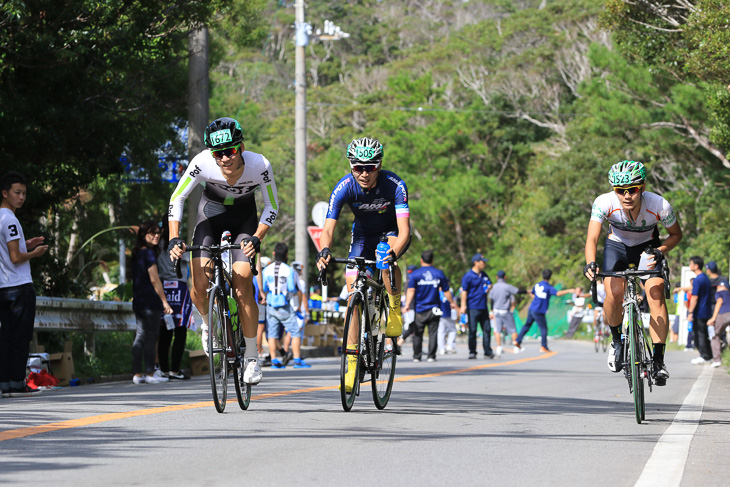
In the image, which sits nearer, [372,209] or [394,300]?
[372,209]

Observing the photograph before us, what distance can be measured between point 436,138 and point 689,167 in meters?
18.2

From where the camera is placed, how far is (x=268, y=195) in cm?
925

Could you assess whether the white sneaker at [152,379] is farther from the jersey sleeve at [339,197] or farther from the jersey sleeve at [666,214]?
the jersey sleeve at [666,214]

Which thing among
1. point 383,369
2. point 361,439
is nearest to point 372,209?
point 383,369

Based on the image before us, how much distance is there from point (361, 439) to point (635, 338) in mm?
2832

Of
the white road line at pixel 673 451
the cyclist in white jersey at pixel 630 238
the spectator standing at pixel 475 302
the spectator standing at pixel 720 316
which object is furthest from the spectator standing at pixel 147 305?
the spectator standing at pixel 720 316

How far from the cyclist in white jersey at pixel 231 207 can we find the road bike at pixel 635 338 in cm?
275

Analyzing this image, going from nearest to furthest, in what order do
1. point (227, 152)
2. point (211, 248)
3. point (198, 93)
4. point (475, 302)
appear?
1. point (211, 248)
2. point (227, 152)
3. point (198, 93)
4. point (475, 302)

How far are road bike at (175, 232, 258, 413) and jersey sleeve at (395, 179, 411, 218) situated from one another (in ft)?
4.42

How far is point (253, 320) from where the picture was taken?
30.0ft

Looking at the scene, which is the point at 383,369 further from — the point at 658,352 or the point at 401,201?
the point at 658,352

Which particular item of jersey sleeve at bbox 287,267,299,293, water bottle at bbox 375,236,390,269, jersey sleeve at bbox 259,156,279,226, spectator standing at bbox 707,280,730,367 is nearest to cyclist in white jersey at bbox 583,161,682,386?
water bottle at bbox 375,236,390,269

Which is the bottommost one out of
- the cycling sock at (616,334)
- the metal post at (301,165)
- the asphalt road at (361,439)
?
the asphalt road at (361,439)

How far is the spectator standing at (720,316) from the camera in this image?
20.4 meters
